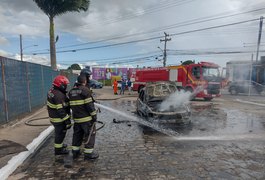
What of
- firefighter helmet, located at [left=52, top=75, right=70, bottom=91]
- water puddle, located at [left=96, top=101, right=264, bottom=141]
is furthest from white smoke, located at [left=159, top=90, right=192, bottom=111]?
firefighter helmet, located at [left=52, top=75, right=70, bottom=91]

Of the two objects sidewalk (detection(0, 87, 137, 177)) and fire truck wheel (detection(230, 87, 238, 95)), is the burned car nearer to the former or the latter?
sidewalk (detection(0, 87, 137, 177))

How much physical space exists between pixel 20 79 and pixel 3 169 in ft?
18.9

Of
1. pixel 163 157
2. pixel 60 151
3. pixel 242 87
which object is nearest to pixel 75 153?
pixel 60 151

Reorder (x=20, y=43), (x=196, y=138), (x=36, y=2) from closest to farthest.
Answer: (x=196, y=138)
(x=36, y=2)
(x=20, y=43)

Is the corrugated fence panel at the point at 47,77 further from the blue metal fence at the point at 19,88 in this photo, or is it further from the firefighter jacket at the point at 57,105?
the firefighter jacket at the point at 57,105

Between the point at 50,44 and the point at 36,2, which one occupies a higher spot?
the point at 36,2

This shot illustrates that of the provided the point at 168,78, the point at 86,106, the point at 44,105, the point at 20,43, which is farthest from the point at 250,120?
the point at 20,43

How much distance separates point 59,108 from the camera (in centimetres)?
472

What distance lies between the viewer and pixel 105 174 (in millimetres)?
4055

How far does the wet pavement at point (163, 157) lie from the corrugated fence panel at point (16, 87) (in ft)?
8.63

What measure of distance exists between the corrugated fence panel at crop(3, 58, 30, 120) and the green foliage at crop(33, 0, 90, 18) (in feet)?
37.5

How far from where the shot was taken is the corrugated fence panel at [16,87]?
7777 millimetres

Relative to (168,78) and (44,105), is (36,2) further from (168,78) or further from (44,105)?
(168,78)

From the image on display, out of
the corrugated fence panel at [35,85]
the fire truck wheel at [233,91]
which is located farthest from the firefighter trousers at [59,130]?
the fire truck wheel at [233,91]
